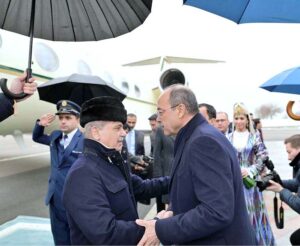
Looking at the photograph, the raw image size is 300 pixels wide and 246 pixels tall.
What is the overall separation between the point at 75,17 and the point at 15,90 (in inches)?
28.7

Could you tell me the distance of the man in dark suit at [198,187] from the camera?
185 centimetres

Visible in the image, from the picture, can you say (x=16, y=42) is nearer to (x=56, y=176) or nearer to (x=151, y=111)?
(x=56, y=176)

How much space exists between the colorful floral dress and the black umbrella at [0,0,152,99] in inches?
89.3

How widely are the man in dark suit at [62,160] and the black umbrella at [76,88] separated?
1247 millimetres

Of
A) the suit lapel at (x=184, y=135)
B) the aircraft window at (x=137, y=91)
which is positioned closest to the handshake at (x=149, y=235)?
the suit lapel at (x=184, y=135)

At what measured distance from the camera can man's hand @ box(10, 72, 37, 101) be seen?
2299mm

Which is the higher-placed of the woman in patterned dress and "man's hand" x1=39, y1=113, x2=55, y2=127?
"man's hand" x1=39, y1=113, x2=55, y2=127

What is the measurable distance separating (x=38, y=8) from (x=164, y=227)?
1.82 meters

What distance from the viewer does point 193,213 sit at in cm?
187

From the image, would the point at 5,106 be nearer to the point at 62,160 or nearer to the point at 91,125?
the point at 91,125

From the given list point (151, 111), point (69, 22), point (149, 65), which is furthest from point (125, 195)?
point (149, 65)

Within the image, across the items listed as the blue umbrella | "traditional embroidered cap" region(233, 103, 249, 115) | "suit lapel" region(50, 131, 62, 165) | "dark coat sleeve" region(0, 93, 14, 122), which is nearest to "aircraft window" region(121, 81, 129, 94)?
"traditional embroidered cap" region(233, 103, 249, 115)

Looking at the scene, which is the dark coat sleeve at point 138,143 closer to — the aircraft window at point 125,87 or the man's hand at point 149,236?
the man's hand at point 149,236

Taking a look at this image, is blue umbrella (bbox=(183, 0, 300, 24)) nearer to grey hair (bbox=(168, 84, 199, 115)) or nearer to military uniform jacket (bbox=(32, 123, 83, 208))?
grey hair (bbox=(168, 84, 199, 115))
